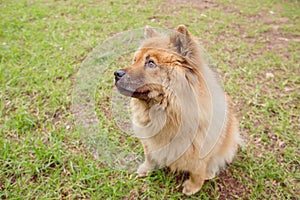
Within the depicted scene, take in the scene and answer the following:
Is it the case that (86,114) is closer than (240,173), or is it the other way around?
(240,173)

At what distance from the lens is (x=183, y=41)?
158cm

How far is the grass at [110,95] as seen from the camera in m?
2.16

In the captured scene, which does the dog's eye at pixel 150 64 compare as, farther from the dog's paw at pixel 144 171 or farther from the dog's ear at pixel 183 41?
the dog's paw at pixel 144 171

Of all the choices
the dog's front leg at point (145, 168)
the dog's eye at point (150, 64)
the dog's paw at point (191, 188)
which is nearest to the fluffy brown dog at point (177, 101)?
the dog's eye at point (150, 64)

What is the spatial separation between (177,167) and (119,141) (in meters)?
0.85

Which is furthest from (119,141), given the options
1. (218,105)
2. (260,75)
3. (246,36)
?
(246,36)

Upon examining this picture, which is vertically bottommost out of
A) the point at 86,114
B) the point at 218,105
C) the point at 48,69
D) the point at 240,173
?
the point at 240,173

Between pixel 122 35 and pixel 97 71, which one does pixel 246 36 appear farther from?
pixel 97 71

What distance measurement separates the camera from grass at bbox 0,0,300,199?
7.09ft

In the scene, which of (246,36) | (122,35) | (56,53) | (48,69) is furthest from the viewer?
(246,36)

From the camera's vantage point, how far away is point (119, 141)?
255 cm

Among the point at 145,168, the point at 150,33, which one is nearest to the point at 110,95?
the point at 145,168

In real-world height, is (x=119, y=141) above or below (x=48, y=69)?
below

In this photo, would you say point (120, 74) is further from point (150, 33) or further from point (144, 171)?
point (144, 171)
